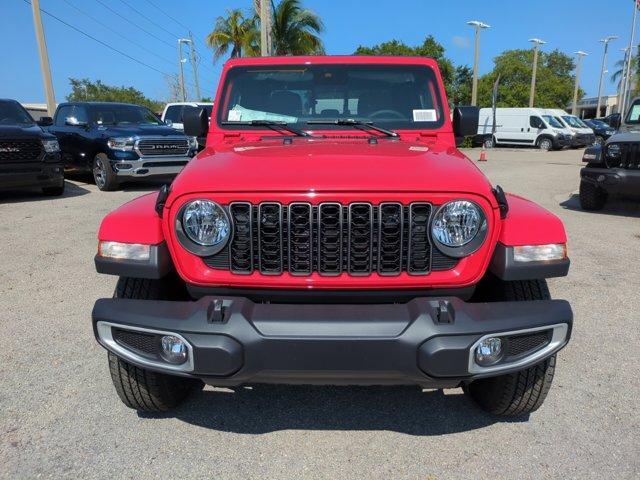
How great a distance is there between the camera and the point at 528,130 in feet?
88.5

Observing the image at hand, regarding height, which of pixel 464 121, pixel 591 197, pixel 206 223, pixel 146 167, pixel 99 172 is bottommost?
pixel 591 197

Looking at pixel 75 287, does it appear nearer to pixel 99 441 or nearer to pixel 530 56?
pixel 99 441

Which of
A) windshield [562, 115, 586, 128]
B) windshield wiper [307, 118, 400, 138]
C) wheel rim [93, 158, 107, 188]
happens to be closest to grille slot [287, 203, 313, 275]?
windshield wiper [307, 118, 400, 138]

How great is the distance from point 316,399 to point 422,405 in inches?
23.8

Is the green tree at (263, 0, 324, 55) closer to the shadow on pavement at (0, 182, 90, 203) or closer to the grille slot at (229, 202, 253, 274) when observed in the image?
the shadow on pavement at (0, 182, 90, 203)

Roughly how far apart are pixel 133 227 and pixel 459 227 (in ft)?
4.85

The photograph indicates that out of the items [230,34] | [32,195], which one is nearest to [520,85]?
[230,34]

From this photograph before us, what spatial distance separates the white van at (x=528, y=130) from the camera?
85.2 ft

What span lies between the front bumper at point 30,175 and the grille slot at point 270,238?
8412 millimetres

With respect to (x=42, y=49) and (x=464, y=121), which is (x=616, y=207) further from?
(x=42, y=49)

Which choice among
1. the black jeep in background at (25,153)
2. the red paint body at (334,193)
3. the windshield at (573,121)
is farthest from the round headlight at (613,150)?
the windshield at (573,121)

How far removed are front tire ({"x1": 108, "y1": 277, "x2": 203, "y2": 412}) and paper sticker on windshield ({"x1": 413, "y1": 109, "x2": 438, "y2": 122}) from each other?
191cm

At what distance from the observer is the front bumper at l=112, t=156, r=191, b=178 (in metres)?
10.5

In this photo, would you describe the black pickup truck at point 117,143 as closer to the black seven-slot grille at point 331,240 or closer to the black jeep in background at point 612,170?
the black jeep in background at point 612,170
